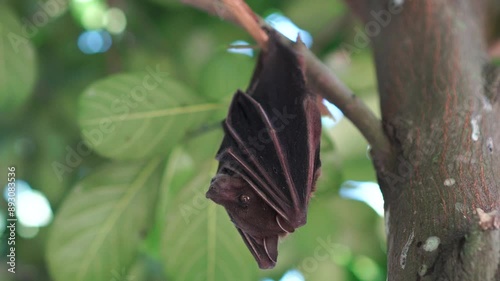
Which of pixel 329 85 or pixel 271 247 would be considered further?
pixel 329 85

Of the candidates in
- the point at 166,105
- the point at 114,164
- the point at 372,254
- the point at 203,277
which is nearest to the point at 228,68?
the point at 166,105

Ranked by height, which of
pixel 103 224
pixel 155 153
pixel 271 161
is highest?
pixel 271 161

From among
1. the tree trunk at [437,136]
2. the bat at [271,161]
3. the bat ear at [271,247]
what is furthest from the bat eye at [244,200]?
the tree trunk at [437,136]

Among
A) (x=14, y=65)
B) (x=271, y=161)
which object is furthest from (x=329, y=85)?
(x=14, y=65)

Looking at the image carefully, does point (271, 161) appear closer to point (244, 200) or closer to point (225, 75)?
point (244, 200)

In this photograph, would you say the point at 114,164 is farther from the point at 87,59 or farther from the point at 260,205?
the point at 87,59
